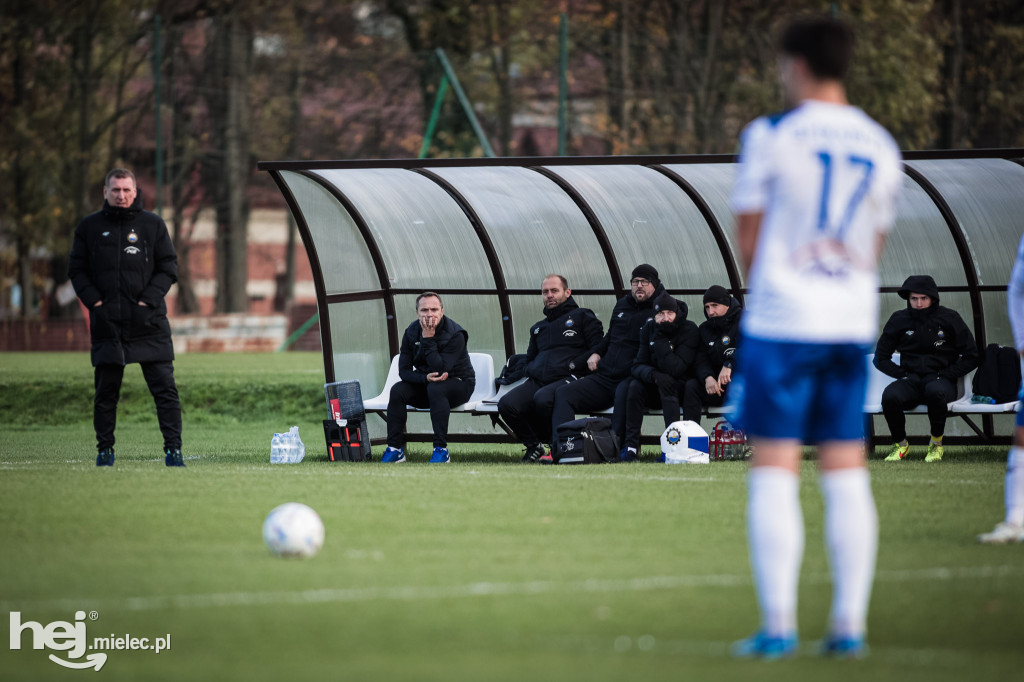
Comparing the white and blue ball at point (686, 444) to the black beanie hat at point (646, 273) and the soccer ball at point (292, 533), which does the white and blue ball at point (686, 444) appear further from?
the soccer ball at point (292, 533)

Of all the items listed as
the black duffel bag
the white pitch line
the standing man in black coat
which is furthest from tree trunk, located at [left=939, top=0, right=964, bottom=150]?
the white pitch line

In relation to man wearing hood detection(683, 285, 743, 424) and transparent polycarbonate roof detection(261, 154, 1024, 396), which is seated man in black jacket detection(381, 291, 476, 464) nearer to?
transparent polycarbonate roof detection(261, 154, 1024, 396)

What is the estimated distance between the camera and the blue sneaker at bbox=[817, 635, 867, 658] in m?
4.36

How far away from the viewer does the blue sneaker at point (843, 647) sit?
4359mm

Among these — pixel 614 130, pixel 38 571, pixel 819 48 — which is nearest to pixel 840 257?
pixel 819 48

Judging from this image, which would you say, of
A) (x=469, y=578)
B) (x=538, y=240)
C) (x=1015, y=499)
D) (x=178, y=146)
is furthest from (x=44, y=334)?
(x=1015, y=499)

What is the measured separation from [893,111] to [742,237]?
70.1 feet

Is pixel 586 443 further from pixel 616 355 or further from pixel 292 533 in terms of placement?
pixel 292 533

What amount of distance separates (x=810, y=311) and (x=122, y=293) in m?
7.32

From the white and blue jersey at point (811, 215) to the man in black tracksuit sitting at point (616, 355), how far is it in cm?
817

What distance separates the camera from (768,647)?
433cm

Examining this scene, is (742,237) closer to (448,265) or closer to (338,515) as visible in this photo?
(338,515)

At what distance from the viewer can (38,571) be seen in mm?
5965

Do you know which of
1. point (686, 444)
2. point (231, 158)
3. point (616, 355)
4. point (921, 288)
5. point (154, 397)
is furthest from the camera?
point (231, 158)
